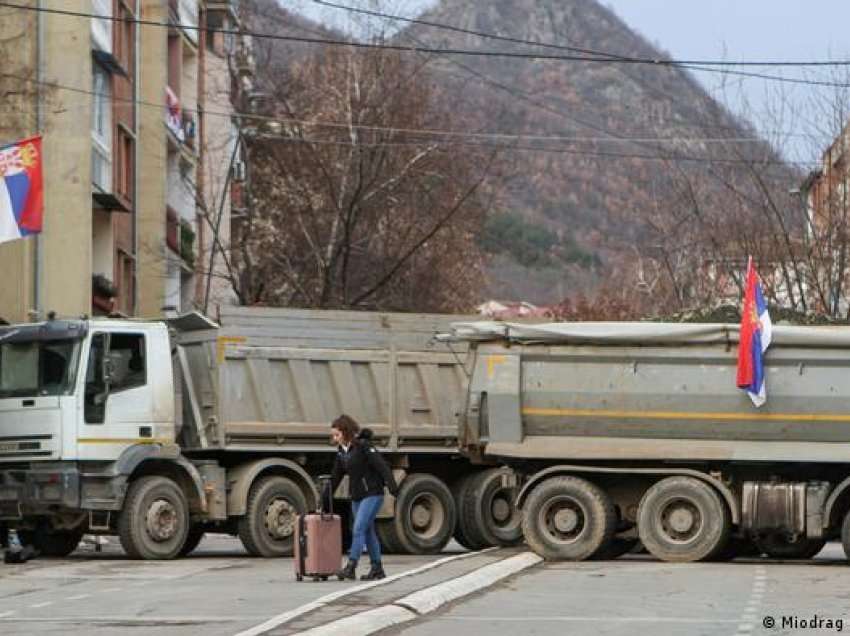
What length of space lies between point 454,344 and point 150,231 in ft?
83.3

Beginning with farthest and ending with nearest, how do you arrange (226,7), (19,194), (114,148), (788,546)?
(226,7), (114,148), (19,194), (788,546)

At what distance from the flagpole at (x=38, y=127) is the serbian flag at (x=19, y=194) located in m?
8.81

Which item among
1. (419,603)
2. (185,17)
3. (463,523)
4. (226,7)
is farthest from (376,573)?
(226,7)

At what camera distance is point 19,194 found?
29.2 metres

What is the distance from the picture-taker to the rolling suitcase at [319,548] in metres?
19.5

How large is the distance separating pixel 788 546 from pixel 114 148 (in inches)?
979

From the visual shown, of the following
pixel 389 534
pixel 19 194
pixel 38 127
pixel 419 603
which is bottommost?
pixel 419 603

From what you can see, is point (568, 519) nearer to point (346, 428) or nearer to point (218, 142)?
point (346, 428)

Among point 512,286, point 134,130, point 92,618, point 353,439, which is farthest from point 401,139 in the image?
point 512,286

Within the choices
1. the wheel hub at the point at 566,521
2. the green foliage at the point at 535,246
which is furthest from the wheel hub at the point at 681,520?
the green foliage at the point at 535,246

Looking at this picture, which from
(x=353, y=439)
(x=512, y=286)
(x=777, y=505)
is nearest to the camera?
(x=353, y=439)

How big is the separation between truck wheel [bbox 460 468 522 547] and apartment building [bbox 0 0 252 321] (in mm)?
12444

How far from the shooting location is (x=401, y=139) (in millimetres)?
48594

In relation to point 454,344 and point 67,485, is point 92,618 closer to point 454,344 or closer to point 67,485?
point 67,485
